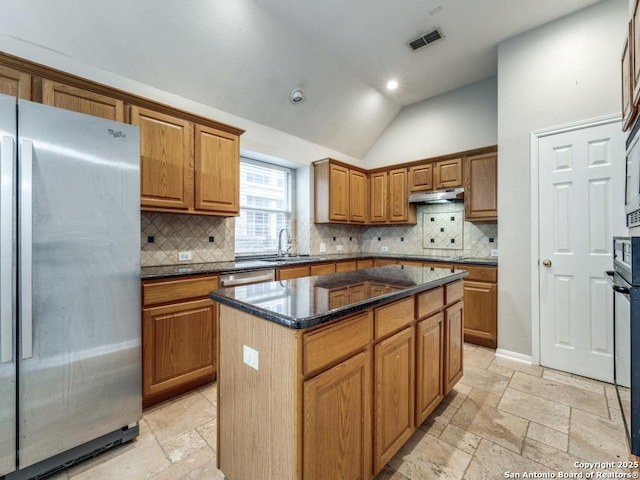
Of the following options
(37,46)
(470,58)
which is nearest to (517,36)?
(470,58)

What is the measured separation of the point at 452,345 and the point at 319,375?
4.82 ft

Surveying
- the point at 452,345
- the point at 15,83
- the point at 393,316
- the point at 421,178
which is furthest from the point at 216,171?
the point at 421,178

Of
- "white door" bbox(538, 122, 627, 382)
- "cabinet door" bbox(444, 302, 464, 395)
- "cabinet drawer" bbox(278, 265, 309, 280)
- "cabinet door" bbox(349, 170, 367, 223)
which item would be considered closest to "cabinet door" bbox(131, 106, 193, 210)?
"cabinet drawer" bbox(278, 265, 309, 280)

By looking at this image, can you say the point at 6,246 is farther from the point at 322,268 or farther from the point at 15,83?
the point at 322,268

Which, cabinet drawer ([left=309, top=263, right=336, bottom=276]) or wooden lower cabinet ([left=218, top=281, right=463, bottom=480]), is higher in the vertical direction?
cabinet drawer ([left=309, top=263, right=336, bottom=276])

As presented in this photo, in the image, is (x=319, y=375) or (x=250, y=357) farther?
(x=250, y=357)

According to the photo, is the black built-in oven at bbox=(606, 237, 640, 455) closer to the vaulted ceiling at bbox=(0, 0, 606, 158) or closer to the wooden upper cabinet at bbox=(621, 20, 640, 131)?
the wooden upper cabinet at bbox=(621, 20, 640, 131)

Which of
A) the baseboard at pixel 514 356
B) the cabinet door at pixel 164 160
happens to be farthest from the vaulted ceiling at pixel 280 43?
the baseboard at pixel 514 356

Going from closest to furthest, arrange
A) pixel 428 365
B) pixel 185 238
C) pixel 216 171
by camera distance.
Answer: pixel 428 365
pixel 216 171
pixel 185 238

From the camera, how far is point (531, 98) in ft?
9.46

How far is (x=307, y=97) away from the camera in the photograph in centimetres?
361

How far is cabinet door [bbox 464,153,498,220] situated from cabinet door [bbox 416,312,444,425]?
6.96 feet

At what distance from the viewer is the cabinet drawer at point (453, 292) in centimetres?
202

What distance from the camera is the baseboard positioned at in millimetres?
2882
